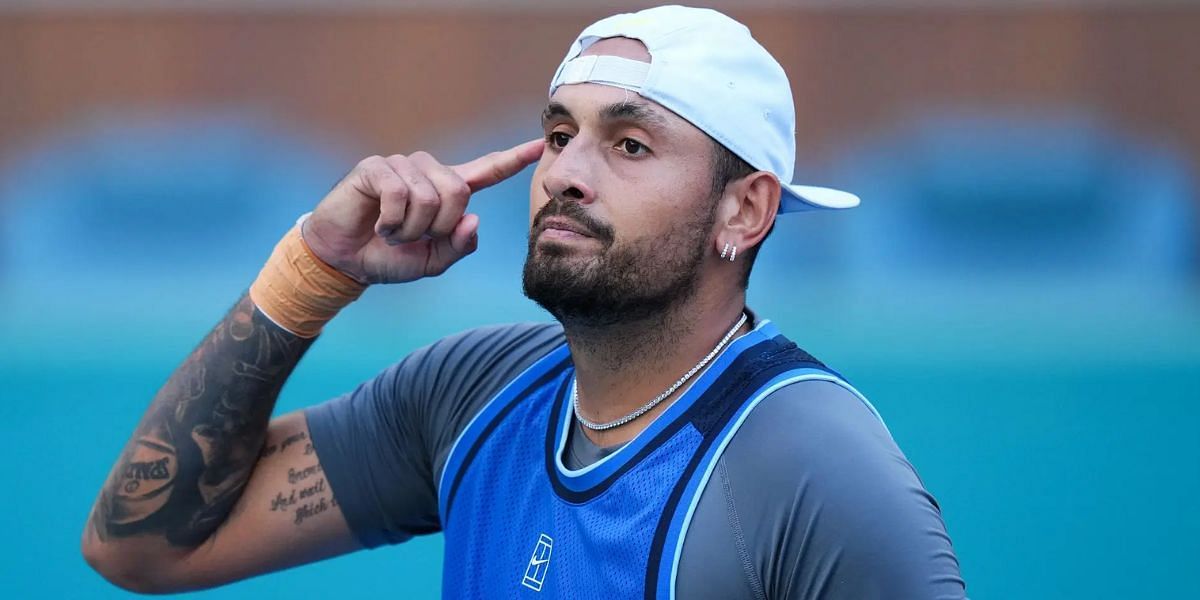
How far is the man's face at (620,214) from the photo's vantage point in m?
2.16

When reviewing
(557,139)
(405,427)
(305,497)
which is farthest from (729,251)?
(305,497)

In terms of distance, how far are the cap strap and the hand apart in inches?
5.7

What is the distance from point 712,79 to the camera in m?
2.25

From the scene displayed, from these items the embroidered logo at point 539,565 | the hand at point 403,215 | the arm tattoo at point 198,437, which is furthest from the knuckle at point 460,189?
the embroidered logo at point 539,565

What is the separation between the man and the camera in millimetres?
1927

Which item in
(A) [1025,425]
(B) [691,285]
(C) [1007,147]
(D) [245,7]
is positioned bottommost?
(A) [1025,425]

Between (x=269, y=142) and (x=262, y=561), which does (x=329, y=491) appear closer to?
(x=262, y=561)

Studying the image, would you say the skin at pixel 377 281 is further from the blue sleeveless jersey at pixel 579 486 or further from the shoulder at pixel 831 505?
the shoulder at pixel 831 505

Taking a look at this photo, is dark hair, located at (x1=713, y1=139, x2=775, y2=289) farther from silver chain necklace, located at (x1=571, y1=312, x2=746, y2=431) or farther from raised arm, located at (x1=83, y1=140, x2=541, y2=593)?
raised arm, located at (x1=83, y1=140, x2=541, y2=593)

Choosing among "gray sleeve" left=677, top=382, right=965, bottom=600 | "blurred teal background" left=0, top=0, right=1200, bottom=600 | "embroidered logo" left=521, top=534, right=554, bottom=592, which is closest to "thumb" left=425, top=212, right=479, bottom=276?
"embroidered logo" left=521, top=534, right=554, bottom=592

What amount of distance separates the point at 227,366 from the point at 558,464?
65cm

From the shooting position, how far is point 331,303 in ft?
8.05

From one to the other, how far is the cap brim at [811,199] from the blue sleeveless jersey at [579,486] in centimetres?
23

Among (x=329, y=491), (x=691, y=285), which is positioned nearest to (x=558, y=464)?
(x=691, y=285)
